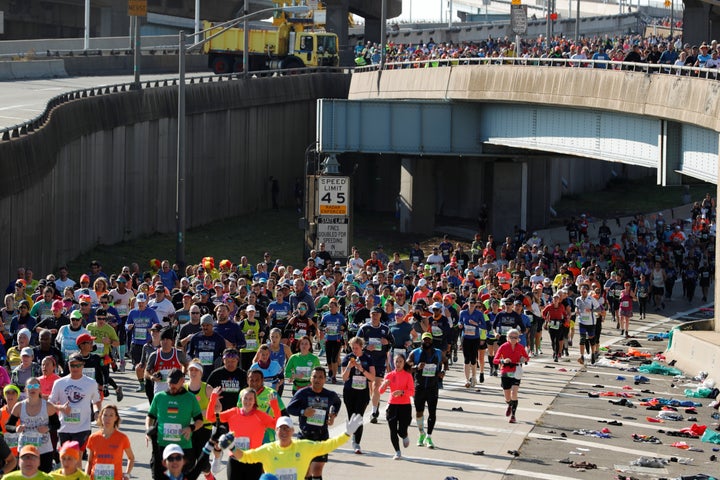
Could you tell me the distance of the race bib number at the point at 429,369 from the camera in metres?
19.1

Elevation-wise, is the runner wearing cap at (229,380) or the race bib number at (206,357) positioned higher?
the runner wearing cap at (229,380)

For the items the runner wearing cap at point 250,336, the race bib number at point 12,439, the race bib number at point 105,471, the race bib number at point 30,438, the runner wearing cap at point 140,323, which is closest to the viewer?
the race bib number at point 105,471

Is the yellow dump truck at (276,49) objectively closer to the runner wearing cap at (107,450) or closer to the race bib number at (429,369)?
the race bib number at (429,369)

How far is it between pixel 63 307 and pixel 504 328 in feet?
23.5

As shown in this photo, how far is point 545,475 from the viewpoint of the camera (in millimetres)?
17781

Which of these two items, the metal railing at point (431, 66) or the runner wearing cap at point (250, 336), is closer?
the runner wearing cap at point (250, 336)

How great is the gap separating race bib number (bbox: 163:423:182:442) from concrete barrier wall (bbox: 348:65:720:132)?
2046 centimetres

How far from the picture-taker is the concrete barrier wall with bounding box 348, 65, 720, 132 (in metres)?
34.3

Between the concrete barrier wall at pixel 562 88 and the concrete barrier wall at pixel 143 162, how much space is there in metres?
4.31

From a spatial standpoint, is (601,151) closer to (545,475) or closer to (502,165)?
(502,165)

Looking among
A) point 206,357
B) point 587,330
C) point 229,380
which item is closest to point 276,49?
point 587,330

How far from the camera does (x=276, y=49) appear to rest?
67438mm

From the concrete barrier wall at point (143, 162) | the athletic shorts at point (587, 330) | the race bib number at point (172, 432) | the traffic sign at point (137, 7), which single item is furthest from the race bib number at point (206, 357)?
the traffic sign at point (137, 7)

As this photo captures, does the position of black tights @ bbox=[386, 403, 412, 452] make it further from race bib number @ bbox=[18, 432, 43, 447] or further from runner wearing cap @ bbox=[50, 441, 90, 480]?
runner wearing cap @ bbox=[50, 441, 90, 480]
